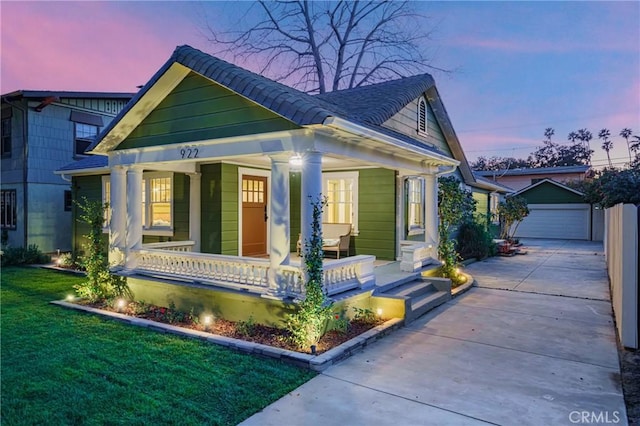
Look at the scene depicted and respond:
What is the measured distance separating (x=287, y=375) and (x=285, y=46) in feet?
57.6

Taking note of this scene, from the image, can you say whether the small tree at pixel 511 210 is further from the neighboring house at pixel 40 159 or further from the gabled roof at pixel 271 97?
the neighboring house at pixel 40 159

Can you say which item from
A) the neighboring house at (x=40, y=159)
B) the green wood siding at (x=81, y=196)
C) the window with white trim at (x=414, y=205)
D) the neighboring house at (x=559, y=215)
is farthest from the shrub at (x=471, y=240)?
the neighboring house at (x=40, y=159)

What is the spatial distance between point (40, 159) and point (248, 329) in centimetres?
1192

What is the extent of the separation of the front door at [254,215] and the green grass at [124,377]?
3624 millimetres

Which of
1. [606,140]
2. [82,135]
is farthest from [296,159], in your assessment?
[606,140]

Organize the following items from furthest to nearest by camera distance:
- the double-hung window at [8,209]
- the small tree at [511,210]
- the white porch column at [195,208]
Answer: the small tree at [511,210] → the double-hung window at [8,209] → the white porch column at [195,208]

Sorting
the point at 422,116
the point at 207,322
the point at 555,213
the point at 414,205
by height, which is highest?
the point at 422,116

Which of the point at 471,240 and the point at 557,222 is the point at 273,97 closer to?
the point at 471,240

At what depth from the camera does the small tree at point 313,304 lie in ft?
15.7

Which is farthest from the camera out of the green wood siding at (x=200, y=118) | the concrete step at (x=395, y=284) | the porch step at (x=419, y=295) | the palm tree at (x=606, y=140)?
the palm tree at (x=606, y=140)

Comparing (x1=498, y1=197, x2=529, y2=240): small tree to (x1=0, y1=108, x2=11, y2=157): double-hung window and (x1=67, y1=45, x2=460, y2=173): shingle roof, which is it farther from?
(x1=0, y1=108, x2=11, y2=157): double-hung window

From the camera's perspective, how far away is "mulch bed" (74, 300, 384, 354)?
4949 millimetres

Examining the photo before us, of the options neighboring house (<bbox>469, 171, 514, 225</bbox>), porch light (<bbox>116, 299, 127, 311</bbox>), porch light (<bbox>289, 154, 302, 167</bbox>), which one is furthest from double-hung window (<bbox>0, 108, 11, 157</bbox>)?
neighboring house (<bbox>469, 171, 514, 225</bbox>)

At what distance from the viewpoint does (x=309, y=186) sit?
520 centimetres
